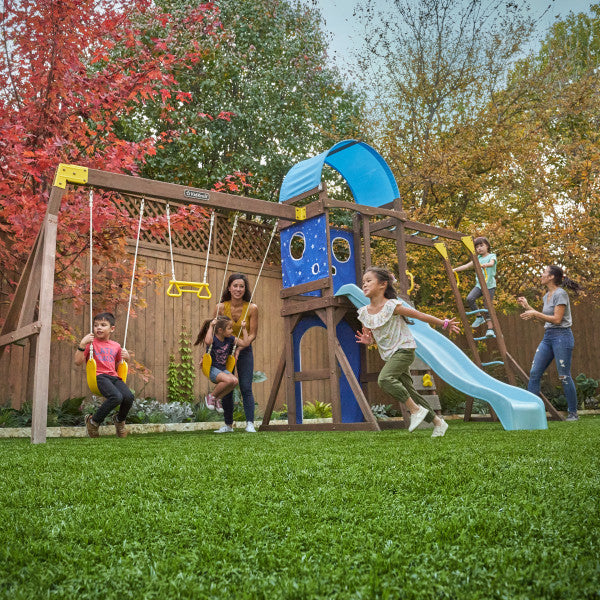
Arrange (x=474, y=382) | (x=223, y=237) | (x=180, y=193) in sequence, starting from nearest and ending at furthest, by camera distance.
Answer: (x=474, y=382) < (x=180, y=193) < (x=223, y=237)

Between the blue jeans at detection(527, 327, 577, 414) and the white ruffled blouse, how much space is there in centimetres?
264

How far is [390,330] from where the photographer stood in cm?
494

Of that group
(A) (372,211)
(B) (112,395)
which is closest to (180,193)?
(B) (112,395)

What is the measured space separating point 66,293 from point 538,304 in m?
8.36

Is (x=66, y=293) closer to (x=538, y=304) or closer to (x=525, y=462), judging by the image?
(x=525, y=462)

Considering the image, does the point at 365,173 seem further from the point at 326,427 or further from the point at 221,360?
the point at 326,427

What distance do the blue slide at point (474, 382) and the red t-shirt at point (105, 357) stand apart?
7.60 feet

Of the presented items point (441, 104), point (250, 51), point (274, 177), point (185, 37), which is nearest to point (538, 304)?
point (441, 104)

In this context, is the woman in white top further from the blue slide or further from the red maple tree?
the red maple tree

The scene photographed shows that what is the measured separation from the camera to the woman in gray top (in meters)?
6.66

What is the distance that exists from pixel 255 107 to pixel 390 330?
6689 mm

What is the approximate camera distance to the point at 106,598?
1103mm

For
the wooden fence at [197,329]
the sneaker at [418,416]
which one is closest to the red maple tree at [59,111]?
the wooden fence at [197,329]

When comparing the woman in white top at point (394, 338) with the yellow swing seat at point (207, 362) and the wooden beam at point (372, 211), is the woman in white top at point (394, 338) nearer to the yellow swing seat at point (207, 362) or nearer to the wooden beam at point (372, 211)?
the yellow swing seat at point (207, 362)
